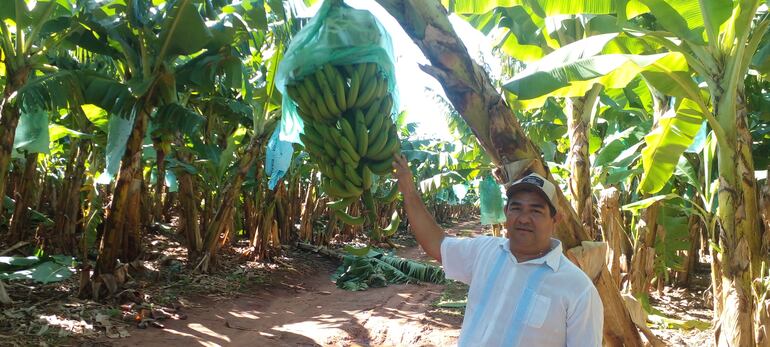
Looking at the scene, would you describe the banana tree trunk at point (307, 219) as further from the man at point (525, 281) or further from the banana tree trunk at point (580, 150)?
the man at point (525, 281)

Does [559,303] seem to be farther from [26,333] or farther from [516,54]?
[26,333]

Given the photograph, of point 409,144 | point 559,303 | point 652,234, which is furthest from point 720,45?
point 409,144

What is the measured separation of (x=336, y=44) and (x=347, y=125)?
0.28 metres

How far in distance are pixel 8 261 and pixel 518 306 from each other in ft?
17.3

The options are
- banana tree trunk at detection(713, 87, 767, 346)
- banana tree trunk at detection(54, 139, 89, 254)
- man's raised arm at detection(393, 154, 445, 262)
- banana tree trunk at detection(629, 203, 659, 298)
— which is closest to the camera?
man's raised arm at detection(393, 154, 445, 262)

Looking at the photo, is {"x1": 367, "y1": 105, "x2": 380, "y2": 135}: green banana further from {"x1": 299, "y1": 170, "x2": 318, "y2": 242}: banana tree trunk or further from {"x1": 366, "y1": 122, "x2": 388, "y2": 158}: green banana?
{"x1": 299, "y1": 170, "x2": 318, "y2": 242}: banana tree trunk

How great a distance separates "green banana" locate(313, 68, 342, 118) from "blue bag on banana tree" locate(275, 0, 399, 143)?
31 millimetres

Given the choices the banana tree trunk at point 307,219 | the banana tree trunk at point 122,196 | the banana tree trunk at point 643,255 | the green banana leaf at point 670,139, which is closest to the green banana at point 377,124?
the green banana leaf at point 670,139

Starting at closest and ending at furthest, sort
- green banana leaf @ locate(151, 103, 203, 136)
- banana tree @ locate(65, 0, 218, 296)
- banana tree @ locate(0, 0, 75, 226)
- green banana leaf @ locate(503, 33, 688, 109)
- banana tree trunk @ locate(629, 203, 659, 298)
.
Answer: green banana leaf @ locate(503, 33, 688, 109)
banana tree @ locate(0, 0, 75, 226)
banana tree @ locate(65, 0, 218, 296)
green banana leaf @ locate(151, 103, 203, 136)
banana tree trunk @ locate(629, 203, 659, 298)

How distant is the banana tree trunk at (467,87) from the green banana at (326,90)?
391mm

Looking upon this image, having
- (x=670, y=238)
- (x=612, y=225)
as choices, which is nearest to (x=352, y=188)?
(x=612, y=225)

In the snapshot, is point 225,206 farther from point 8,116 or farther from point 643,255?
point 643,255

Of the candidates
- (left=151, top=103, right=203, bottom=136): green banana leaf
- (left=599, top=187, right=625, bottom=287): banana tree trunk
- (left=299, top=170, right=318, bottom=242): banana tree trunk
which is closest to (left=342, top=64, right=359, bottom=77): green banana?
(left=151, top=103, right=203, bottom=136): green banana leaf

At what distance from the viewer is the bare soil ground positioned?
4597 mm
